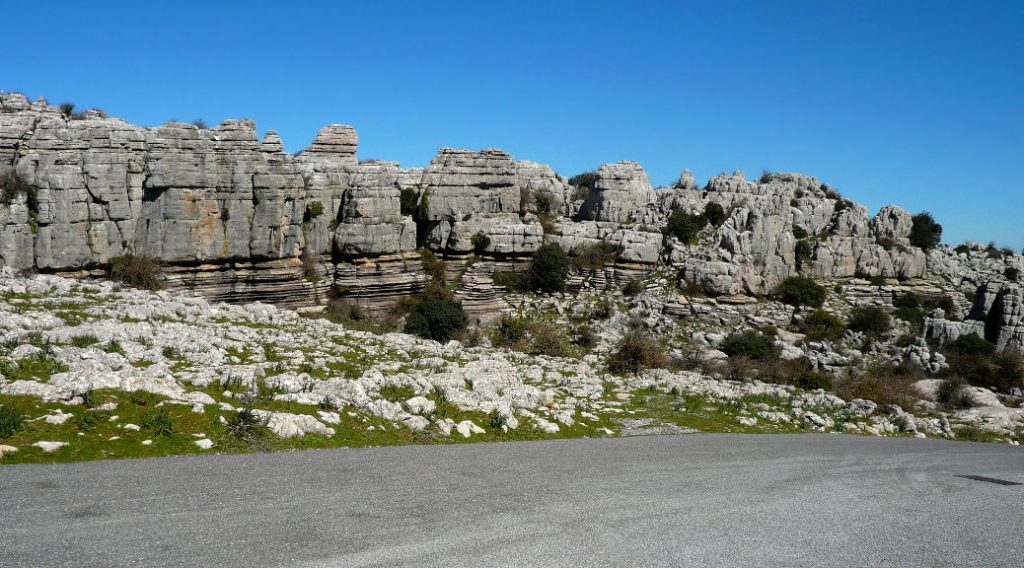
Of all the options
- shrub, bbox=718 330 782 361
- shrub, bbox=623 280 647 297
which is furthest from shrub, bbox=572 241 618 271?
shrub, bbox=718 330 782 361

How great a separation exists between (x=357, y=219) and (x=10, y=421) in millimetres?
31057

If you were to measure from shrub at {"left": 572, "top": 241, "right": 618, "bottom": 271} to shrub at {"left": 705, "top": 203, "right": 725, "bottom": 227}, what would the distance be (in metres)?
8.46

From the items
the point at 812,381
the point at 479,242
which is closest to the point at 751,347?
the point at 812,381

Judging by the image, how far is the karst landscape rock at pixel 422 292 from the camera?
15.3 metres

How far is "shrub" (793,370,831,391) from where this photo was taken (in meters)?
30.3

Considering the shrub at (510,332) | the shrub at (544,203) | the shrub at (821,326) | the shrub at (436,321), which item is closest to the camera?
the shrub at (436,321)

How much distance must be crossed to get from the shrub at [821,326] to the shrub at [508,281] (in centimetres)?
1674

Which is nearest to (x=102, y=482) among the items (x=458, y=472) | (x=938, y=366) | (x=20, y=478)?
(x=20, y=478)

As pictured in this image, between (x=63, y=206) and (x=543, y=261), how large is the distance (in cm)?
2534

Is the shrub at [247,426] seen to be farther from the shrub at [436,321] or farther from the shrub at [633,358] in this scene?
the shrub at [436,321]

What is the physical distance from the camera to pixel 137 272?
34594 mm

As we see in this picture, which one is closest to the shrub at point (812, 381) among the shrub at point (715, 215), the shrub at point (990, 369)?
the shrub at point (990, 369)

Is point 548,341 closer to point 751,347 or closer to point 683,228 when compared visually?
point 751,347

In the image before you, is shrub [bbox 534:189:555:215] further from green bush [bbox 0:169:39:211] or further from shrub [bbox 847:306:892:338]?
green bush [bbox 0:169:39:211]
